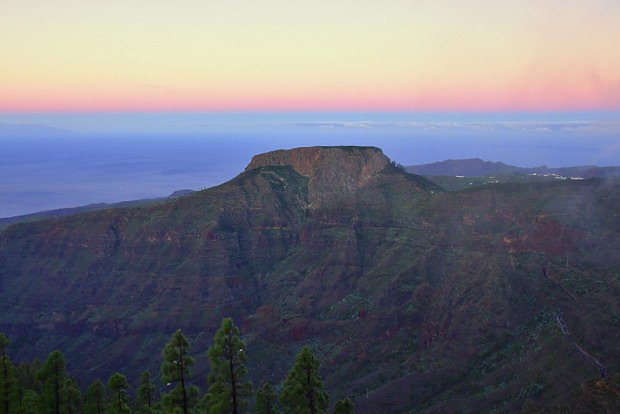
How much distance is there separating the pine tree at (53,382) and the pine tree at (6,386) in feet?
8.98

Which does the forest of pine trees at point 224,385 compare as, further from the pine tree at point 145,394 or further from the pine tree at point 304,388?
the pine tree at point 145,394

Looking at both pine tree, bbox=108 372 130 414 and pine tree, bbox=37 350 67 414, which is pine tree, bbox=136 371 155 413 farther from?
→ pine tree, bbox=37 350 67 414

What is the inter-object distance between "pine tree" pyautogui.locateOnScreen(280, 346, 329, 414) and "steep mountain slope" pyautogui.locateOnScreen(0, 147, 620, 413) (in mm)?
27089

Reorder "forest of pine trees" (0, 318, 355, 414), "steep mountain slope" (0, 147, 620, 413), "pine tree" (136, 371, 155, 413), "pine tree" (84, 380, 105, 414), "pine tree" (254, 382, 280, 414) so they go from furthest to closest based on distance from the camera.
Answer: "steep mountain slope" (0, 147, 620, 413)
"pine tree" (84, 380, 105, 414)
"pine tree" (136, 371, 155, 413)
"pine tree" (254, 382, 280, 414)
"forest of pine trees" (0, 318, 355, 414)

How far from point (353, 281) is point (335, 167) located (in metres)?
35.5

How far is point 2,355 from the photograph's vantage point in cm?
3484

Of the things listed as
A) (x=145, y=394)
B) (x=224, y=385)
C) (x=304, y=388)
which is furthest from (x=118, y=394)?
(x=304, y=388)

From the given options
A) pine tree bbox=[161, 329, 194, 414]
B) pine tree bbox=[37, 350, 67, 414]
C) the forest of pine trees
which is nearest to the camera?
pine tree bbox=[161, 329, 194, 414]

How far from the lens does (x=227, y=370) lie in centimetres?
3083

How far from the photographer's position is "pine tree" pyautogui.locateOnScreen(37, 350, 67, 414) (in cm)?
3694

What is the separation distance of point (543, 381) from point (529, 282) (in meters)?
21.9

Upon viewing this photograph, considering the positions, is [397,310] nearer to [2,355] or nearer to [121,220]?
[2,355]

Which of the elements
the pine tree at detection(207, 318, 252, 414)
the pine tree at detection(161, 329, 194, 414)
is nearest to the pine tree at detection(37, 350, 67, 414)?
the pine tree at detection(161, 329, 194, 414)

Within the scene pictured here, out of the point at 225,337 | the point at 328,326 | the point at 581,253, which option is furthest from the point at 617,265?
the point at 225,337
